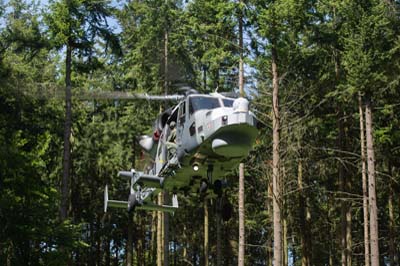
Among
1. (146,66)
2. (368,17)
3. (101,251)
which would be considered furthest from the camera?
(101,251)

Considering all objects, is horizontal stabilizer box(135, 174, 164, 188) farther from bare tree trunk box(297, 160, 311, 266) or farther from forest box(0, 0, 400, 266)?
bare tree trunk box(297, 160, 311, 266)

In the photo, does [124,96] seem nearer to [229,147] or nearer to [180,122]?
[180,122]

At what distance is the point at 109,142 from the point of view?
95.1 feet

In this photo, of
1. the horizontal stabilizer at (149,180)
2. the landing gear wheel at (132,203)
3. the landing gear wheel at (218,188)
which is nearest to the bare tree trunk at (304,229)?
the landing gear wheel at (132,203)

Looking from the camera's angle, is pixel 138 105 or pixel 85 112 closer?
pixel 138 105

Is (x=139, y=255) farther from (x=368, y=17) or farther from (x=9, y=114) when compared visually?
(x=368, y=17)

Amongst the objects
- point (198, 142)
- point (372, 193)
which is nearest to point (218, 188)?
point (198, 142)

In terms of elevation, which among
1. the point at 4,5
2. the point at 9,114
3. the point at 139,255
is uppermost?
the point at 4,5

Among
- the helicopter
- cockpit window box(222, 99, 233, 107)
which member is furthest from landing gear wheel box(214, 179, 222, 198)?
cockpit window box(222, 99, 233, 107)

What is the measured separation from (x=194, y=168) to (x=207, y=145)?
30.7 inches

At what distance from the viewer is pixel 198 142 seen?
36.6 feet

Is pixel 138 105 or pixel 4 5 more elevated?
pixel 4 5

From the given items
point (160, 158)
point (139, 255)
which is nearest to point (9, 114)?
point (160, 158)

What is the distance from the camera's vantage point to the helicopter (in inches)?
413
